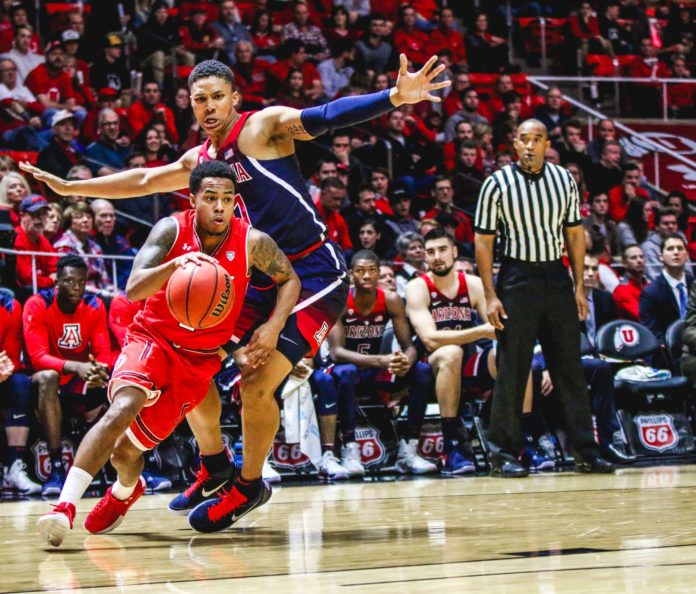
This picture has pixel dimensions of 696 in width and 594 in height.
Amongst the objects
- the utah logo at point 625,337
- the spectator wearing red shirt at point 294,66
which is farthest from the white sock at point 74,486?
the spectator wearing red shirt at point 294,66

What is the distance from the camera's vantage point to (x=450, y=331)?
788cm

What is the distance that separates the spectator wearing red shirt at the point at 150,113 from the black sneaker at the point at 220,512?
22.1 feet

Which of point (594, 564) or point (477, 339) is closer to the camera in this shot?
point (594, 564)

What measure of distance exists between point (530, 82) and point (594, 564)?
37.6 ft

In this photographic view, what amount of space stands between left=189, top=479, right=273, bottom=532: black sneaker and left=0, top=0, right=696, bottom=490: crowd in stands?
273 centimetres

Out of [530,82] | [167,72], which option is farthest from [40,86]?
[530,82]

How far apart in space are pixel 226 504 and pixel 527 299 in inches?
113

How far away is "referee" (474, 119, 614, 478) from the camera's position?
705 centimetres

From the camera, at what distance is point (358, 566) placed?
3.67 metres

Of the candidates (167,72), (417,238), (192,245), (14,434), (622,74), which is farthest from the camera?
(622,74)

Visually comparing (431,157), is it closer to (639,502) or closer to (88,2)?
(88,2)

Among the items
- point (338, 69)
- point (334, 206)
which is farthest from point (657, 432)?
point (338, 69)

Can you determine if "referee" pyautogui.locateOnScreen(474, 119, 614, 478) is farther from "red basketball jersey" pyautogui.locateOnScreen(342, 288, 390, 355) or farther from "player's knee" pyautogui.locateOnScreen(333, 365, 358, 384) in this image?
"red basketball jersey" pyautogui.locateOnScreen(342, 288, 390, 355)

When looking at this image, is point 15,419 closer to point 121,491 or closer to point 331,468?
point 331,468
